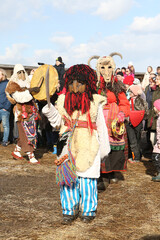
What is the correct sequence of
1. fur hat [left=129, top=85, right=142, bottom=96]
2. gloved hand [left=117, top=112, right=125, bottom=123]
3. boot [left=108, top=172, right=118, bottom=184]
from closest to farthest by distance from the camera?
gloved hand [left=117, top=112, right=125, bottom=123]
boot [left=108, top=172, right=118, bottom=184]
fur hat [left=129, top=85, right=142, bottom=96]

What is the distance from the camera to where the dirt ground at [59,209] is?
3.77 metres

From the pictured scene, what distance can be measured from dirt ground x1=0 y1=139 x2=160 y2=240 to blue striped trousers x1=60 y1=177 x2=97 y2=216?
6.5 inches

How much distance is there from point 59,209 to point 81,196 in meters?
0.67

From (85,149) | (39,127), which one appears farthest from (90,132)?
(39,127)

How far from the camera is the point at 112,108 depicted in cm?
559

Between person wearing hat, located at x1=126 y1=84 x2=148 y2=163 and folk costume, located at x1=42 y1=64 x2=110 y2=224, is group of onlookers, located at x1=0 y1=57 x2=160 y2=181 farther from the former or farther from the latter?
folk costume, located at x1=42 y1=64 x2=110 y2=224

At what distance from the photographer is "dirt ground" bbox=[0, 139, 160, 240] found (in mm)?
3766

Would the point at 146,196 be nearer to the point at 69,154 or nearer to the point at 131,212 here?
the point at 131,212

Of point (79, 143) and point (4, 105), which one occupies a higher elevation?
point (4, 105)

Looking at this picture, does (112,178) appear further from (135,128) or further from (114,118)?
(135,128)

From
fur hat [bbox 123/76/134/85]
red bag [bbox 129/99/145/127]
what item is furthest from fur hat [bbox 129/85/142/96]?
fur hat [bbox 123/76/134/85]

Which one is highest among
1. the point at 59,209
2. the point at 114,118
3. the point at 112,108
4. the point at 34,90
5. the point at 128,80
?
the point at 128,80

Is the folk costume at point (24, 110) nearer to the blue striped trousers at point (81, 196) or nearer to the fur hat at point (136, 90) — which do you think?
the fur hat at point (136, 90)

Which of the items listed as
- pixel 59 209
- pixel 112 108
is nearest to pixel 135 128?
pixel 112 108
